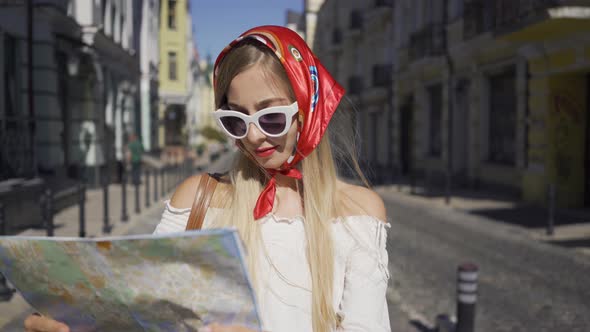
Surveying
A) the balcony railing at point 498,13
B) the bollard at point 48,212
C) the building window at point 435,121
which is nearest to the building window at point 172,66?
the building window at point 435,121

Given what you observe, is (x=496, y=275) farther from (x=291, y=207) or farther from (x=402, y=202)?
(x=402, y=202)

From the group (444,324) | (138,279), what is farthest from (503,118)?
(138,279)

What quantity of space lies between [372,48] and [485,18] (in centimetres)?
1651

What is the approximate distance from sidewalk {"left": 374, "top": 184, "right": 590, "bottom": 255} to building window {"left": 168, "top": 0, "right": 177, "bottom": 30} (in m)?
25.5

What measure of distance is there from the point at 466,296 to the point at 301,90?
3.11 m

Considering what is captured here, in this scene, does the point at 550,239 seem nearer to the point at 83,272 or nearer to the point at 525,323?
the point at 525,323

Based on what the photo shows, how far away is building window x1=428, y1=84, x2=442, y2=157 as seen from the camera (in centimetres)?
2181

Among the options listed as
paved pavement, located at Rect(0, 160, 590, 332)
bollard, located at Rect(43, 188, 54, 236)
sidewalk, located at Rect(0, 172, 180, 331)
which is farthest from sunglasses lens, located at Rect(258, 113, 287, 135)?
bollard, located at Rect(43, 188, 54, 236)

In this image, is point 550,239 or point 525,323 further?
point 550,239

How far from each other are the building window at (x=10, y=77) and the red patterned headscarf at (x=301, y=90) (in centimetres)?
1115

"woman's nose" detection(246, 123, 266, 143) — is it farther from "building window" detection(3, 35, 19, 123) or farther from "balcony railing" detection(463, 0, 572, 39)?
"balcony railing" detection(463, 0, 572, 39)

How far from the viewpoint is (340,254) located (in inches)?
64.9

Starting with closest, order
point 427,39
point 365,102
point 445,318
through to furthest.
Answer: point 445,318 → point 427,39 → point 365,102

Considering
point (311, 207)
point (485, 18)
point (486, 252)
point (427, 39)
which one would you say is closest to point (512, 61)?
point (485, 18)
